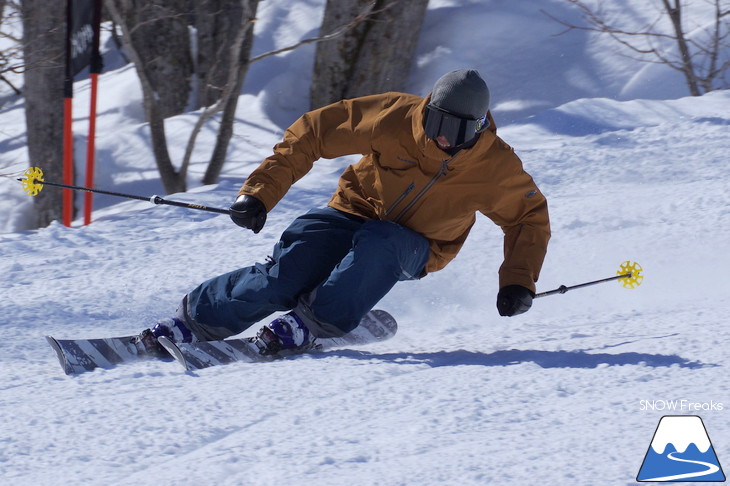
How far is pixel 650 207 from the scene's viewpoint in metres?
5.37

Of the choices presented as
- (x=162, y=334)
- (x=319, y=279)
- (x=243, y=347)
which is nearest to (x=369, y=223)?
(x=319, y=279)

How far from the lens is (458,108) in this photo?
3111 mm

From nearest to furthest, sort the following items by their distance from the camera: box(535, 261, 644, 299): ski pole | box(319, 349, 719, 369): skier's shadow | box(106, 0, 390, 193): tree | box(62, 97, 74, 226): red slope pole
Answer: box(319, 349, 719, 369): skier's shadow → box(535, 261, 644, 299): ski pole → box(62, 97, 74, 226): red slope pole → box(106, 0, 390, 193): tree

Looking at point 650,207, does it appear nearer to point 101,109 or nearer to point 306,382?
point 306,382

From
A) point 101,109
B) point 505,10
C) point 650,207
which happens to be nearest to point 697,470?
point 650,207

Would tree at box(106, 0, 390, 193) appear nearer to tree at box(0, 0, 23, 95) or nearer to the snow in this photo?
the snow

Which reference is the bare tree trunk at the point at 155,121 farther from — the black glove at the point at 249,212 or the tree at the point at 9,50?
the black glove at the point at 249,212

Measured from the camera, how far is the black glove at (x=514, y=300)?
3.29 metres

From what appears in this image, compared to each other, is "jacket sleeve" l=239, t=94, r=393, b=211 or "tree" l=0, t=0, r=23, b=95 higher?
"tree" l=0, t=0, r=23, b=95

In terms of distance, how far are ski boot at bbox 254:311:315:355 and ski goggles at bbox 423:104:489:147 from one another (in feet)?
2.78

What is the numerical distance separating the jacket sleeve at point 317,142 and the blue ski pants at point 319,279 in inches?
7.6

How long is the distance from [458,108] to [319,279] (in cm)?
83

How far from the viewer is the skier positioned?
10.6 ft

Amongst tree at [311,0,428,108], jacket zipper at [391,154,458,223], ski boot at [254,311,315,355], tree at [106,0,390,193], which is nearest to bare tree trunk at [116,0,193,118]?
tree at [106,0,390,193]
